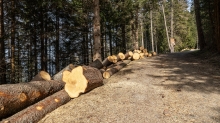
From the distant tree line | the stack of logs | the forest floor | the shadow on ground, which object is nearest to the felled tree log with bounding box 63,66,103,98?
the stack of logs

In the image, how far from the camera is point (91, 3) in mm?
11422

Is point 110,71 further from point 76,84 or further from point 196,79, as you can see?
point 196,79

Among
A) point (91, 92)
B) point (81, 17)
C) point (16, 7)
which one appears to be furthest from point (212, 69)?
point (16, 7)

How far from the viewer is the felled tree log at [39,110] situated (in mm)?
4171

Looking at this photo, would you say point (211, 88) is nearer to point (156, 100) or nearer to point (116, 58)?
point (156, 100)

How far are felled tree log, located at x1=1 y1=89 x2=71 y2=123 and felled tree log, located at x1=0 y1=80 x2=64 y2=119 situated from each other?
18 centimetres

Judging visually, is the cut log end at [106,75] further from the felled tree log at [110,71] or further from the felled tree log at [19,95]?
the felled tree log at [19,95]

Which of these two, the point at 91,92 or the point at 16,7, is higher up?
the point at 16,7

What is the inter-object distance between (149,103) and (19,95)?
3367 millimetres

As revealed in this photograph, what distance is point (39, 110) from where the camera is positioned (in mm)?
4656

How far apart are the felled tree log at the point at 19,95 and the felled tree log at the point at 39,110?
0.60 feet

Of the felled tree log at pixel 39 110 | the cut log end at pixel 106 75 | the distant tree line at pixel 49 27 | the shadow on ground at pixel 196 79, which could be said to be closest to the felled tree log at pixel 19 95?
the felled tree log at pixel 39 110

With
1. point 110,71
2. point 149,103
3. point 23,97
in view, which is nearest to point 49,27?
point 110,71

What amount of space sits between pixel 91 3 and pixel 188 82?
23.4ft
